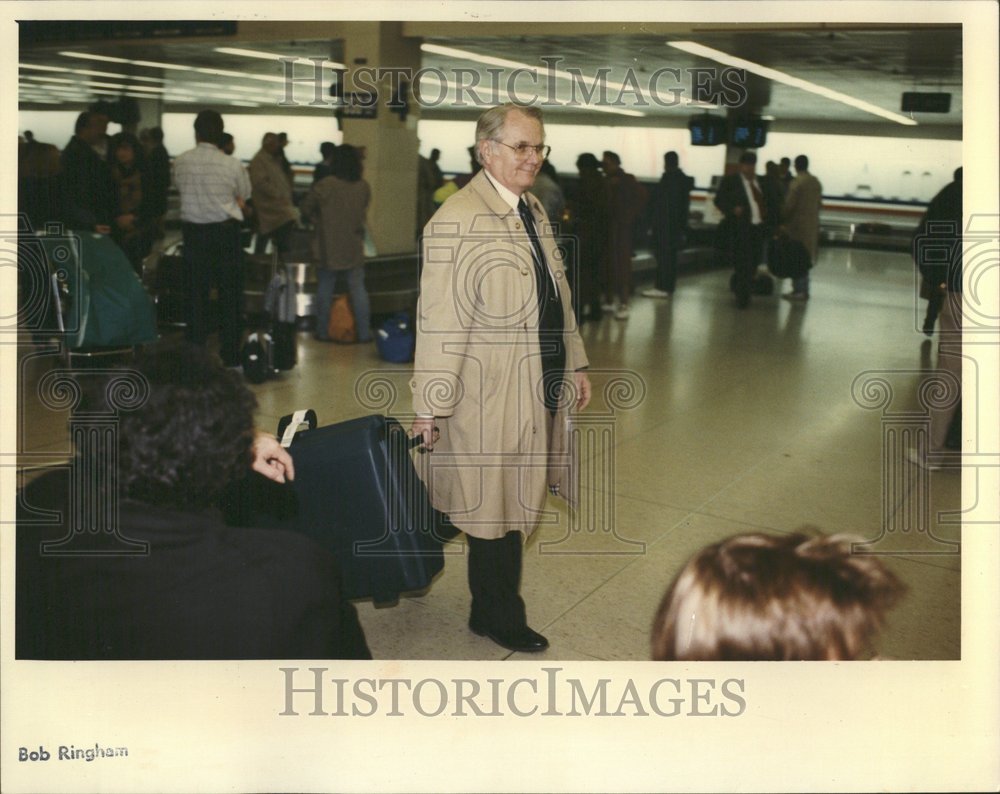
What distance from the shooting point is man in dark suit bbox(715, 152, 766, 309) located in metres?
11.4

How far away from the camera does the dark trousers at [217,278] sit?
6461 mm

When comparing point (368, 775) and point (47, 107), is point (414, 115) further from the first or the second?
point (47, 107)

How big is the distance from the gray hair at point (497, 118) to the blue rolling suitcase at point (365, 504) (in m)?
0.85

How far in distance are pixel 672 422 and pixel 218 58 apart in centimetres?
1184

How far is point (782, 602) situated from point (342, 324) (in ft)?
23.2

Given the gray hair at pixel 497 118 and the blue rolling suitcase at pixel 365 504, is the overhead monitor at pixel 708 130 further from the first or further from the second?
the blue rolling suitcase at pixel 365 504

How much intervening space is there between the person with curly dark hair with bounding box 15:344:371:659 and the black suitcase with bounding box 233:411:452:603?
0.72 meters

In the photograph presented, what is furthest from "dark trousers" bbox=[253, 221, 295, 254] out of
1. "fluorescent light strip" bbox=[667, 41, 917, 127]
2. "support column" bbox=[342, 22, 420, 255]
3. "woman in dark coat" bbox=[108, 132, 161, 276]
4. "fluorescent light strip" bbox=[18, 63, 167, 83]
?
"fluorescent light strip" bbox=[18, 63, 167, 83]

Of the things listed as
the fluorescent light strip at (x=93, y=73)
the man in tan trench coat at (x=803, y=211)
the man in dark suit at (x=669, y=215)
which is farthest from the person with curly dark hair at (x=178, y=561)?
the fluorescent light strip at (x=93, y=73)

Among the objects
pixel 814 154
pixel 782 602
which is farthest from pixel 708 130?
pixel 782 602

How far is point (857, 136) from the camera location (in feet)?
82.7

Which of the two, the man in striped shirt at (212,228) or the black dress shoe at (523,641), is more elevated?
the man in striped shirt at (212,228)

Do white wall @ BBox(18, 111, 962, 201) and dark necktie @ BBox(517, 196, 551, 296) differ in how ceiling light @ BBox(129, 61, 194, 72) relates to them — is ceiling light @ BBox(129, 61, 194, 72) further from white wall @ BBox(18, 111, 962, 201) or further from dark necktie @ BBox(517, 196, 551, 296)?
dark necktie @ BBox(517, 196, 551, 296)

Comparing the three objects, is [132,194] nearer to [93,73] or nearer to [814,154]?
[93,73]
